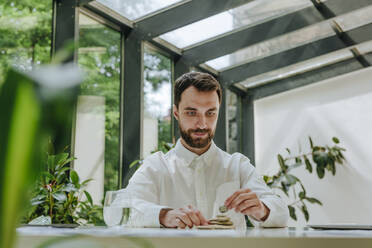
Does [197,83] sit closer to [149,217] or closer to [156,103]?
[149,217]

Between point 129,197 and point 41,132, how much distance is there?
0.82 meters

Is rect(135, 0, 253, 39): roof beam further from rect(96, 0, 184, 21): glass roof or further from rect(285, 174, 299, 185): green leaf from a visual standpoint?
rect(285, 174, 299, 185): green leaf

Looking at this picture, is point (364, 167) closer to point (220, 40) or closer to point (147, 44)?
point (220, 40)

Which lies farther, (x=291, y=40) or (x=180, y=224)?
(x=291, y=40)

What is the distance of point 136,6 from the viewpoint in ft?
14.4

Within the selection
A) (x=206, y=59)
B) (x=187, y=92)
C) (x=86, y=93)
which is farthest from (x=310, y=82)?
(x=187, y=92)

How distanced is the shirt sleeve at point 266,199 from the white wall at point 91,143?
1.92 m

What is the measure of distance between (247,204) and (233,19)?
3.86m

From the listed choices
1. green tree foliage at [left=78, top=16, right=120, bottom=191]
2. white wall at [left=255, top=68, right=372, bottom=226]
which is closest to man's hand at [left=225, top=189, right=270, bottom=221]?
green tree foliage at [left=78, top=16, right=120, bottom=191]

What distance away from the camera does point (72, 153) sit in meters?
3.70

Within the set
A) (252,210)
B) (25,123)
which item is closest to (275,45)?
(252,210)

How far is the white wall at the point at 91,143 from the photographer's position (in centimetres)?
382

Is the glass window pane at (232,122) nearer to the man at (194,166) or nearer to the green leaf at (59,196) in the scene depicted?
the green leaf at (59,196)

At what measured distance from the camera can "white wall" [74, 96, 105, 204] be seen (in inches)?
151
